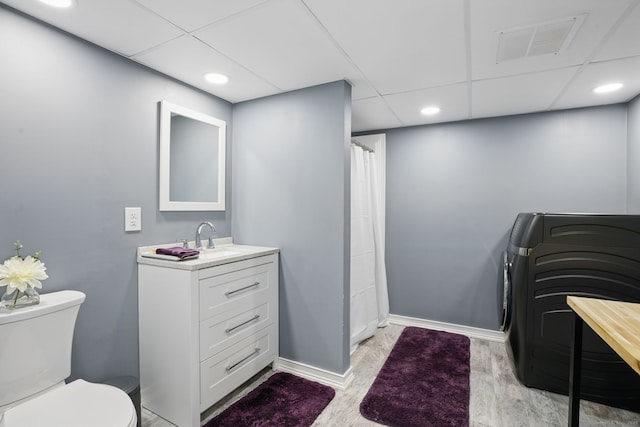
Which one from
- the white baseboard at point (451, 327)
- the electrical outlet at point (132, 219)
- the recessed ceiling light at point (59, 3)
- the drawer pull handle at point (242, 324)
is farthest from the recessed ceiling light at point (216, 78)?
the white baseboard at point (451, 327)

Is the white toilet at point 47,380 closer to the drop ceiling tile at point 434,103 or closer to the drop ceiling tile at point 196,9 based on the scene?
the drop ceiling tile at point 196,9

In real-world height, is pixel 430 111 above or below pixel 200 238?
above

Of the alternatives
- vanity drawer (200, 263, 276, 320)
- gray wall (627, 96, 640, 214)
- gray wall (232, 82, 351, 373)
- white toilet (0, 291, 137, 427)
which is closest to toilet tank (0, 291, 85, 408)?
white toilet (0, 291, 137, 427)

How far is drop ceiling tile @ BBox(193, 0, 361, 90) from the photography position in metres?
1.47

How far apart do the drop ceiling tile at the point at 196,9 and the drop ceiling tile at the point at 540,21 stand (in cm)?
107

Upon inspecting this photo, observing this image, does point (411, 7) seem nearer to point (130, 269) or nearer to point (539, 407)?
point (130, 269)

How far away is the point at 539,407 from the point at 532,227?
3.76ft

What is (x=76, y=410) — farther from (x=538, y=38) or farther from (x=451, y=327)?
(x=451, y=327)

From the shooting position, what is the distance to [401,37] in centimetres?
163

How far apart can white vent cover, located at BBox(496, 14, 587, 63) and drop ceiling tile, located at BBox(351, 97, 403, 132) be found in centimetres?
99

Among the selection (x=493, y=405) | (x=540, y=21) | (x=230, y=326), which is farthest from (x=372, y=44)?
(x=493, y=405)

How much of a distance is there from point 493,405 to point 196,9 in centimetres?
281

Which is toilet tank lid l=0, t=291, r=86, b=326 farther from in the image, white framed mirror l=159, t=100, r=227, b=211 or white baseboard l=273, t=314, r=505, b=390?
white baseboard l=273, t=314, r=505, b=390

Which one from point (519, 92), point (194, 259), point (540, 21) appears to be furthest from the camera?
point (519, 92)
